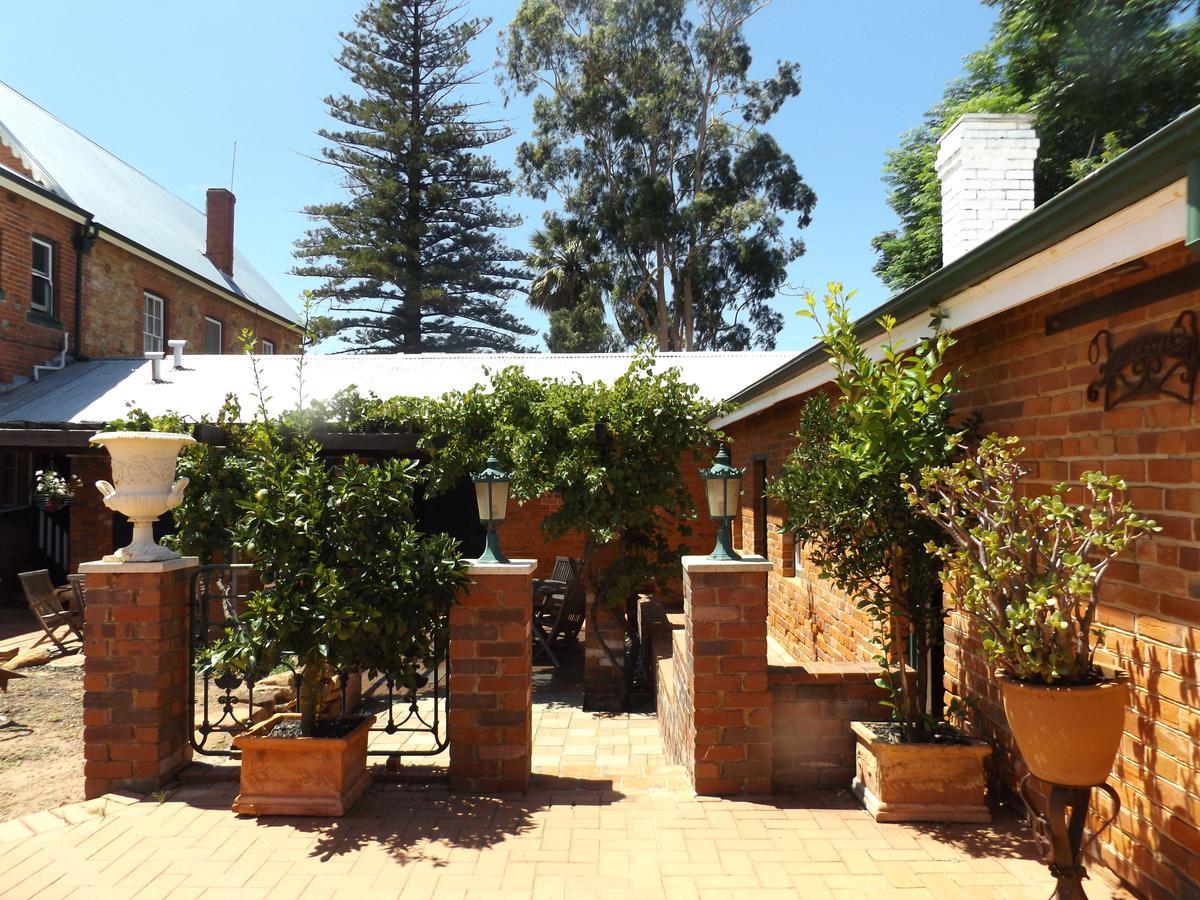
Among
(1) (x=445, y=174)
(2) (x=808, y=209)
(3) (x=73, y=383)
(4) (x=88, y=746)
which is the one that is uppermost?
(1) (x=445, y=174)

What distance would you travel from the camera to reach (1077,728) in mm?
2570

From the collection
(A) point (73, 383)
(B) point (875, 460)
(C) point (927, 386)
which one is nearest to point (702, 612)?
(B) point (875, 460)

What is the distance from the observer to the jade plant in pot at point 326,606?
3.80 meters

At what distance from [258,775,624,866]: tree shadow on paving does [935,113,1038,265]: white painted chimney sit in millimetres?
4266

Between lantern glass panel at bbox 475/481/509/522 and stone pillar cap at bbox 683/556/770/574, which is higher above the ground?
lantern glass panel at bbox 475/481/509/522

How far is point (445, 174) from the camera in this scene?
87.6ft

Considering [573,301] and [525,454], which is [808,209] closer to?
[573,301]

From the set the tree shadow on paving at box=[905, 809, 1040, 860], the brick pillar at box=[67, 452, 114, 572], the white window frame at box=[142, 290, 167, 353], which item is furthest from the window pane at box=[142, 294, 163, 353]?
the tree shadow on paving at box=[905, 809, 1040, 860]

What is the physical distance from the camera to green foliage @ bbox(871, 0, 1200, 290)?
12.1 m

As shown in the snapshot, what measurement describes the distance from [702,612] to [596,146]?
2398 centimetres

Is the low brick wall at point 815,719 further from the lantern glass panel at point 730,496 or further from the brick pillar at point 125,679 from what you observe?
the brick pillar at point 125,679

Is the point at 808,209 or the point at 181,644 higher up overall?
the point at 808,209

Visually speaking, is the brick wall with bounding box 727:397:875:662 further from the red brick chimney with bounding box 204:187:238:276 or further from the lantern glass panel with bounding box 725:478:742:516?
the red brick chimney with bounding box 204:187:238:276

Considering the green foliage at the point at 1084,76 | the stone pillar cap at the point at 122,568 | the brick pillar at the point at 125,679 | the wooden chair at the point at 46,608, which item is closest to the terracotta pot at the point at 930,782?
the brick pillar at the point at 125,679
